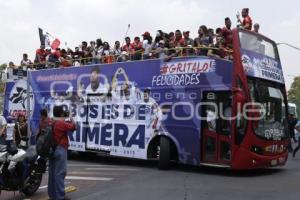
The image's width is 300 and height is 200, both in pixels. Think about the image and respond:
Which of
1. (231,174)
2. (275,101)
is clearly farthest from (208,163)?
(275,101)

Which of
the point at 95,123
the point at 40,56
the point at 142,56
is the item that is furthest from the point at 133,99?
the point at 40,56

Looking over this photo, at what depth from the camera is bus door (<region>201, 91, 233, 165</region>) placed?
41.3ft

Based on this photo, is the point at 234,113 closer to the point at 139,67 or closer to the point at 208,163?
the point at 208,163

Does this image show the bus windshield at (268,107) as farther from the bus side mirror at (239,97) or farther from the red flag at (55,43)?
the red flag at (55,43)

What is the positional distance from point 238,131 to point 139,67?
12.7ft

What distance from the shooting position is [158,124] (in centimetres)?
1420

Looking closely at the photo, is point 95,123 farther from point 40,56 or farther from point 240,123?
point 240,123

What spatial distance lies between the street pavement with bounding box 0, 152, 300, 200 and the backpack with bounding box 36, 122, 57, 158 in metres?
1.22

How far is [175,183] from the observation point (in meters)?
11.3

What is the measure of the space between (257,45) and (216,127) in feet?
7.70

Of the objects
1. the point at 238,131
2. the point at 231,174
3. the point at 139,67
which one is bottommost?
the point at 231,174

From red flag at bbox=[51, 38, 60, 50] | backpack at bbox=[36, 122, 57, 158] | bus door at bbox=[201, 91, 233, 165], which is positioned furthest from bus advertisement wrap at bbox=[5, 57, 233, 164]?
backpack at bbox=[36, 122, 57, 158]

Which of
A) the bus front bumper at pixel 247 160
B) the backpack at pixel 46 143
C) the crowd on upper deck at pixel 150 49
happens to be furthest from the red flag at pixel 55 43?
the backpack at pixel 46 143

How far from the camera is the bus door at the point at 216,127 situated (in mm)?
12578
